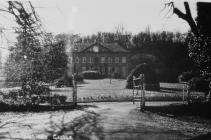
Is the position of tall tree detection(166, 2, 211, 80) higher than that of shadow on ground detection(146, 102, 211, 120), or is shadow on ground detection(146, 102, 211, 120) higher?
tall tree detection(166, 2, 211, 80)

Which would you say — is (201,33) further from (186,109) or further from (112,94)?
(112,94)

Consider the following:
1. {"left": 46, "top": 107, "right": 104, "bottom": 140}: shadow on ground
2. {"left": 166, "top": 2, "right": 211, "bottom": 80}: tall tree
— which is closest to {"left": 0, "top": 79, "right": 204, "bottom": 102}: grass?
{"left": 166, "top": 2, "right": 211, "bottom": 80}: tall tree

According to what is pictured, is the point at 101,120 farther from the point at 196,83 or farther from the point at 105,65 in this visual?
the point at 105,65

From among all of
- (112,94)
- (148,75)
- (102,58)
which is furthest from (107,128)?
(102,58)

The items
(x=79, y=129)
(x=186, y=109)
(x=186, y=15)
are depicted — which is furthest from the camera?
(x=186, y=109)

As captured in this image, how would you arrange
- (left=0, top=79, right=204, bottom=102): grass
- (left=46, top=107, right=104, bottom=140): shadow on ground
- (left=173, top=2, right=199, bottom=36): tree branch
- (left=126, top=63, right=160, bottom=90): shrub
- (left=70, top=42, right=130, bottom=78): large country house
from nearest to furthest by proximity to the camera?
(left=46, top=107, right=104, bottom=140): shadow on ground
(left=173, top=2, right=199, bottom=36): tree branch
(left=0, top=79, right=204, bottom=102): grass
(left=126, top=63, right=160, bottom=90): shrub
(left=70, top=42, right=130, bottom=78): large country house

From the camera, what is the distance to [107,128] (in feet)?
32.8

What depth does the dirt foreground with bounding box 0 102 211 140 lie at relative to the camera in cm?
879

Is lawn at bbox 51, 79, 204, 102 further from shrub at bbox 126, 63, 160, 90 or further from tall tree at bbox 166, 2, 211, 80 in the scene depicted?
tall tree at bbox 166, 2, 211, 80

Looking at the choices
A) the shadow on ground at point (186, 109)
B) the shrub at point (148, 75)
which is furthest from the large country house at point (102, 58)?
the shadow on ground at point (186, 109)

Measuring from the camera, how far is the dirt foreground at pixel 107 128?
879cm

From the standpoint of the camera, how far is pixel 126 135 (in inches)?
355

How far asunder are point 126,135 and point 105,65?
6620 centimetres

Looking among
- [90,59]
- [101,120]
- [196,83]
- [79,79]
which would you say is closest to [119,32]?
[90,59]
